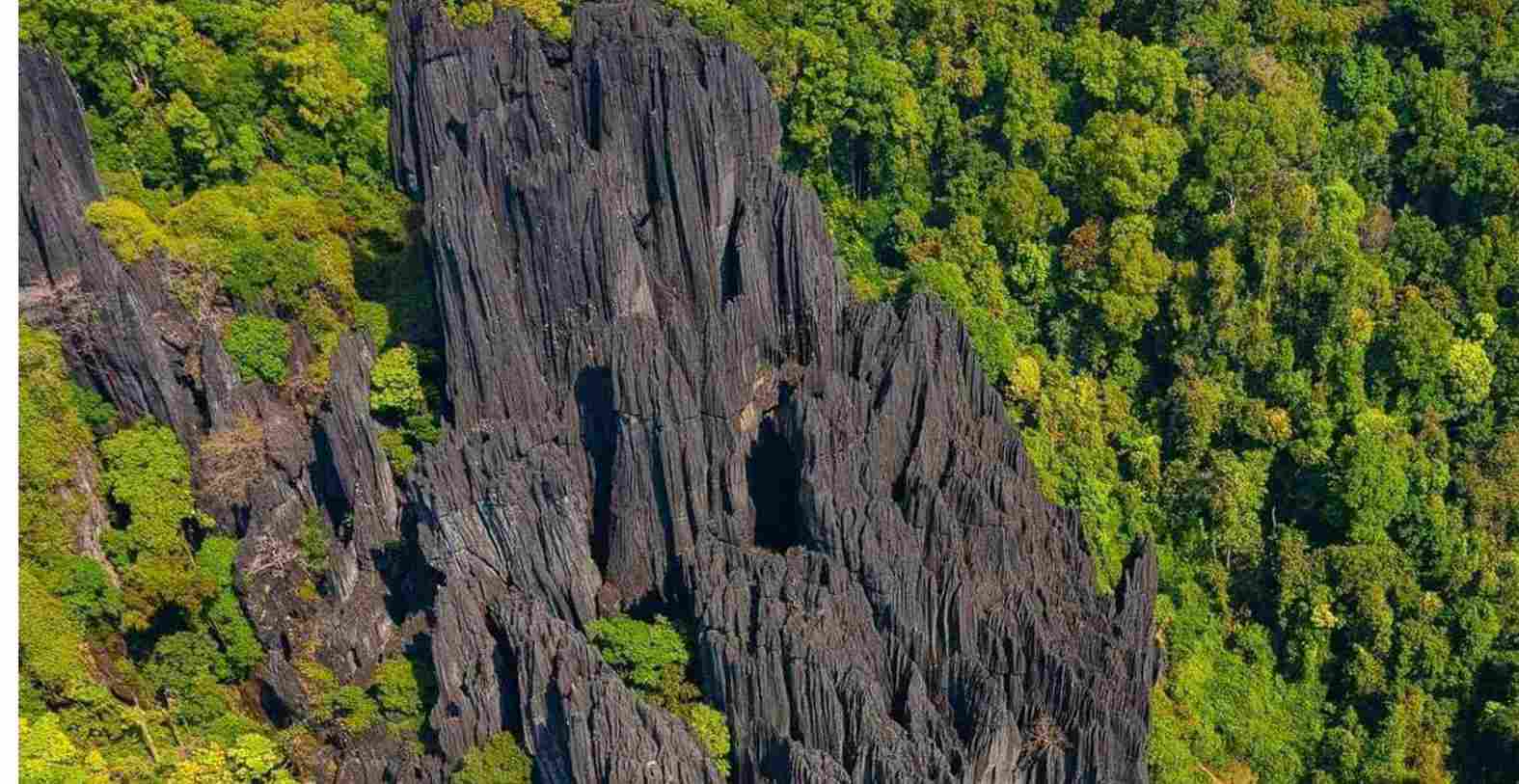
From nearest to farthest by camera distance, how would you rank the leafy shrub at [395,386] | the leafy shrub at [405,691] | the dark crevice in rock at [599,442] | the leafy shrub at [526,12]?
1. the leafy shrub at [405,691]
2. the dark crevice in rock at [599,442]
3. the leafy shrub at [395,386]
4. the leafy shrub at [526,12]

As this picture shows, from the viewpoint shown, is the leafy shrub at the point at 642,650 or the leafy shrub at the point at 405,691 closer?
the leafy shrub at the point at 642,650

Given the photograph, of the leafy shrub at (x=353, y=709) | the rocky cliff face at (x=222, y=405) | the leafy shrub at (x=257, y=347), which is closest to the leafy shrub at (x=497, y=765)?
the leafy shrub at (x=353, y=709)

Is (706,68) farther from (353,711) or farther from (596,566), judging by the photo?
(353,711)

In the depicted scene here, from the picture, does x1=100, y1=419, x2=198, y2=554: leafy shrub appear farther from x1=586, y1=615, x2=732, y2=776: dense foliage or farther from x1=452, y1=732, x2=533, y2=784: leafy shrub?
x1=586, y1=615, x2=732, y2=776: dense foliage

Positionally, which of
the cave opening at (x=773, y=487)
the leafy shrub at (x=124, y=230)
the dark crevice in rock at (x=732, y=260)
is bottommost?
the cave opening at (x=773, y=487)

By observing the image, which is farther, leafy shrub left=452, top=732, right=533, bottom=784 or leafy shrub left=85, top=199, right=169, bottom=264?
leafy shrub left=85, top=199, right=169, bottom=264

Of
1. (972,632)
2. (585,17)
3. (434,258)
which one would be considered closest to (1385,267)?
(972,632)

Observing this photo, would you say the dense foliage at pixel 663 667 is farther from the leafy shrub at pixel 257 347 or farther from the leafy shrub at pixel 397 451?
the leafy shrub at pixel 257 347

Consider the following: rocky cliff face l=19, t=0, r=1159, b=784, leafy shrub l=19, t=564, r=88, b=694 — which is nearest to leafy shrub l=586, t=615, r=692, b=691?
rocky cliff face l=19, t=0, r=1159, b=784
